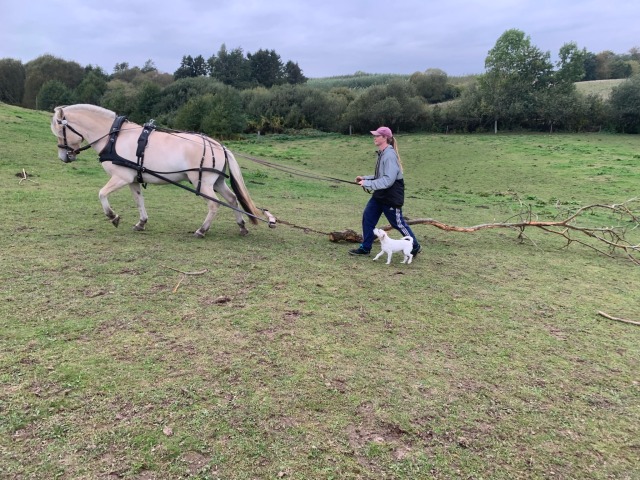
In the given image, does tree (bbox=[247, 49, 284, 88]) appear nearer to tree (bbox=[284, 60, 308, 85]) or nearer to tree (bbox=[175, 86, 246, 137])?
tree (bbox=[284, 60, 308, 85])

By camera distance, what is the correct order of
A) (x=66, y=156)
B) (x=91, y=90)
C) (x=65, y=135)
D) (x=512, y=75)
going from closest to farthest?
(x=65, y=135)
(x=66, y=156)
(x=512, y=75)
(x=91, y=90)

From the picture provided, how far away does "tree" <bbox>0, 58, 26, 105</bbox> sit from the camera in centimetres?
6231

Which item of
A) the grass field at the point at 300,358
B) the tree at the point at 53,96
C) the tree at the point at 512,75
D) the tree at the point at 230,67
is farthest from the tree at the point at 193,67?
the grass field at the point at 300,358

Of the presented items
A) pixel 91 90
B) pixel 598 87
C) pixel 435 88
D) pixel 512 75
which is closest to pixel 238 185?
pixel 512 75

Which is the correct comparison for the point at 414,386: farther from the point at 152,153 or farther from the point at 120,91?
the point at 120,91

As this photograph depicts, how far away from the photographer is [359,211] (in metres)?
11.7

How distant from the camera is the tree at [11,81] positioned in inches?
2453

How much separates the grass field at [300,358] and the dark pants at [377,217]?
0.49 metres

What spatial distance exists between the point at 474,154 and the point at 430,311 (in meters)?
24.1

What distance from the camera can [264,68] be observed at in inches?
3086

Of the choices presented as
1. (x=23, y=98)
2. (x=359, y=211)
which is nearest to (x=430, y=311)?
(x=359, y=211)

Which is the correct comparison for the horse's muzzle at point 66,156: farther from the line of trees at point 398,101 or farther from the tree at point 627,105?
the tree at point 627,105

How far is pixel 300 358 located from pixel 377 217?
350 cm

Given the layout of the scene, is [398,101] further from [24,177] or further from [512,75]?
[24,177]
